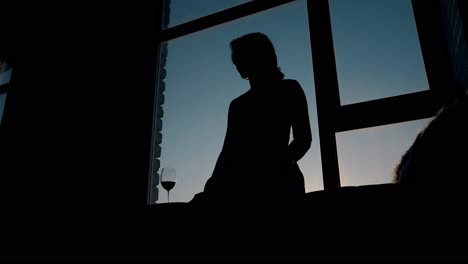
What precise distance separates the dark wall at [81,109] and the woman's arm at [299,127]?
1.55 m

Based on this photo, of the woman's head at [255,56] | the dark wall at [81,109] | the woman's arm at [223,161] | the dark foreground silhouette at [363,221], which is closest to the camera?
the dark foreground silhouette at [363,221]

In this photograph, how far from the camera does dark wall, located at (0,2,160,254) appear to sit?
2.45 meters

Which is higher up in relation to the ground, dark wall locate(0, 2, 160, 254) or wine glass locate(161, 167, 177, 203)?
dark wall locate(0, 2, 160, 254)

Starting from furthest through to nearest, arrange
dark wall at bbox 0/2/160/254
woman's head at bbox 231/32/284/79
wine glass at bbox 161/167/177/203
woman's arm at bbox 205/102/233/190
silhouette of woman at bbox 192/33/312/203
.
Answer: dark wall at bbox 0/2/160/254, wine glass at bbox 161/167/177/203, woman's head at bbox 231/32/284/79, woman's arm at bbox 205/102/233/190, silhouette of woman at bbox 192/33/312/203

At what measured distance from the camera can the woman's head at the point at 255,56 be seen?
1.28 meters

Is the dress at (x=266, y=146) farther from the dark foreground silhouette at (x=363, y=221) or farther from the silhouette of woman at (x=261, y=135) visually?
the dark foreground silhouette at (x=363, y=221)

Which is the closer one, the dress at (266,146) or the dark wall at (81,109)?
the dress at (266,146)

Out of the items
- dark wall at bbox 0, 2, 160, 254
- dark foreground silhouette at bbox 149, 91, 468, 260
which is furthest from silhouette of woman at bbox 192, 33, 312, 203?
dark wall at bbox 0, 2, 160, 254

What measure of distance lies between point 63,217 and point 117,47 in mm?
2030

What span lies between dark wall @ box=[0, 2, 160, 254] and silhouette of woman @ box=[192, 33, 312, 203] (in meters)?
1.38

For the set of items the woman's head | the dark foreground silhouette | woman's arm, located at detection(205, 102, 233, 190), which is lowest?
the dark foreground silhouette

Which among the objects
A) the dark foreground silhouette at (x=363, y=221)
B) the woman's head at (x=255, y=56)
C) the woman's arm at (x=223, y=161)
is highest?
the woman's head at (x=255, y=56)

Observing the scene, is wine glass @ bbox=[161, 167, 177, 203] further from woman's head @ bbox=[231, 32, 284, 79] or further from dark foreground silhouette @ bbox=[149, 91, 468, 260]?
dark foreground silhouette @ bbox=[149, 91, 468, 260]

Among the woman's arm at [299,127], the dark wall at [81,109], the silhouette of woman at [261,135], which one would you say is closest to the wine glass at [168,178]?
the dark wall at [81,109]
